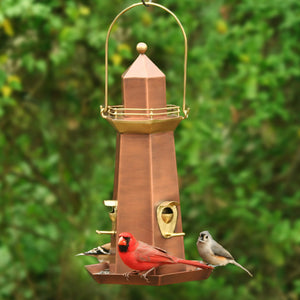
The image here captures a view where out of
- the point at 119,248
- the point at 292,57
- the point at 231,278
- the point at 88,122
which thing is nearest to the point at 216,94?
the point at 292,57

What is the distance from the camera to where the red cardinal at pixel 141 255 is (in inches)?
124

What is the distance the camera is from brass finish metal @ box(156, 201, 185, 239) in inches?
134

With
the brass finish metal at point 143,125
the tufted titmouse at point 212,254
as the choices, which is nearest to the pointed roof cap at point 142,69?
the brass finish metal at point 143,125

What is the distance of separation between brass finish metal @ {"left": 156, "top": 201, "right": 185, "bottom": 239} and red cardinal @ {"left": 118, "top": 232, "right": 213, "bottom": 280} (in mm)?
218

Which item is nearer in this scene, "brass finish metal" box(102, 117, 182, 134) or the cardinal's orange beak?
the cardinal's orange beak

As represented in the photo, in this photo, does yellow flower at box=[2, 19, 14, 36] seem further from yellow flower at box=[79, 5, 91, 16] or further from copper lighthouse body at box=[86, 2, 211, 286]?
copper lighthouse body at box=[86, 2, 211, 286]

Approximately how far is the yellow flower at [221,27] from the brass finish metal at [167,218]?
3519 mm

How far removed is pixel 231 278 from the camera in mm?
7129

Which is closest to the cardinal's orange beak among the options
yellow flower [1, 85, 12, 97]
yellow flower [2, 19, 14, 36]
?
yellow flower [1, 85, 12, 97]

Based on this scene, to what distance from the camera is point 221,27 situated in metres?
6.66

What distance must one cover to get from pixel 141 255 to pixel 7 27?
11.5 ft

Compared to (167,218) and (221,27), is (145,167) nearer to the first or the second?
(167,218)

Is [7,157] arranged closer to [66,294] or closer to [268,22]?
[66,294]

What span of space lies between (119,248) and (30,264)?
12.6 feet
